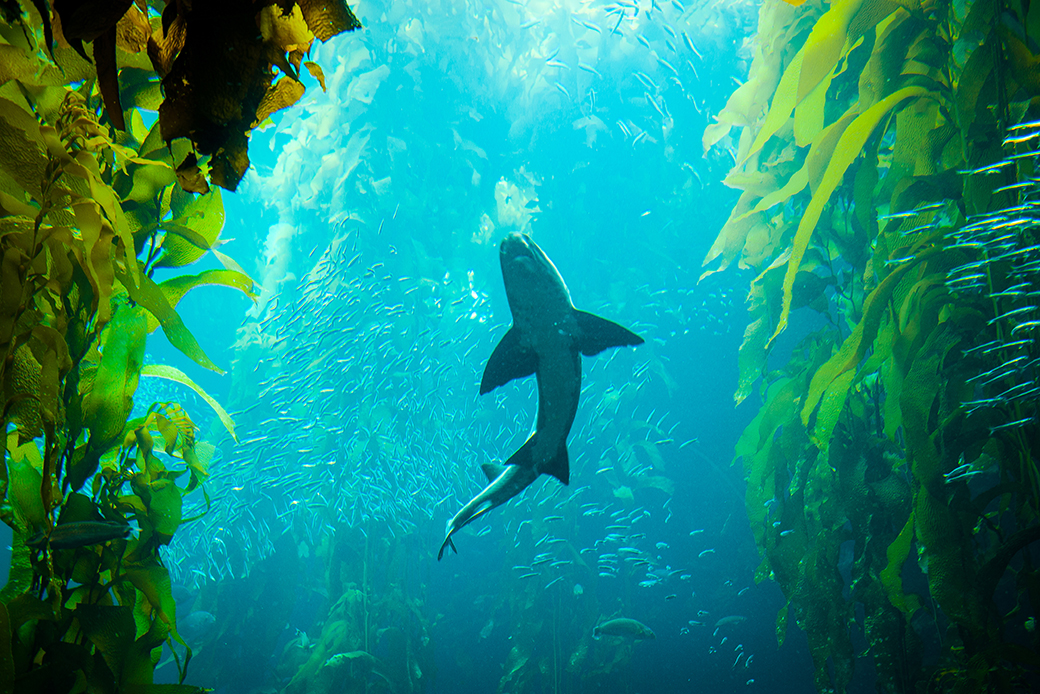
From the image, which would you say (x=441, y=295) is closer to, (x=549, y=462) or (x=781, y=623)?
(x=549, y=462)

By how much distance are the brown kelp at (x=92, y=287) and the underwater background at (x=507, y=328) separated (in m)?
0.01

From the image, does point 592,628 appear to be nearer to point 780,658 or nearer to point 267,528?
point 267,528

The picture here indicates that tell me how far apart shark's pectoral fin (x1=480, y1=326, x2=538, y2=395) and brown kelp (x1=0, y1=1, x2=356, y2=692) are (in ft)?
7.21

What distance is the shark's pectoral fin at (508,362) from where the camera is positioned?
12.8 feet

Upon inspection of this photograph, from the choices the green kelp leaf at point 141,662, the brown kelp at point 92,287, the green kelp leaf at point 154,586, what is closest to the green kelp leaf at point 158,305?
the brown kelp at point 92,287

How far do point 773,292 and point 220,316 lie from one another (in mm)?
22814

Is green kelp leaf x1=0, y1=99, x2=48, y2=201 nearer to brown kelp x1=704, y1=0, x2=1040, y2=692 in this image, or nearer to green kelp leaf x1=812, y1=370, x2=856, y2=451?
brown kelp x1=704, y1=0, x2=1040, y2=692

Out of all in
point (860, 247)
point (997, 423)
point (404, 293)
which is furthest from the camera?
point (404, 293)

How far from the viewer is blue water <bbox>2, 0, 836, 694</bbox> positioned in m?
10.9

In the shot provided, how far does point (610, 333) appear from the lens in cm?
381

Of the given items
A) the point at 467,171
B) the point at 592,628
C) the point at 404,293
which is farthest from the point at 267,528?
the point at 467,171

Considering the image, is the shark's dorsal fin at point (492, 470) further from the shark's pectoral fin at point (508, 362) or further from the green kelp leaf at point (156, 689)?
the green kelp leaf at point (156, 689)

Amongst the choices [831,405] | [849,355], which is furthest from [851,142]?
[831,405]

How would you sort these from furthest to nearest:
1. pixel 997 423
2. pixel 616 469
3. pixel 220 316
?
pixel 220 316, pixel 616 469, pixel 997 423
